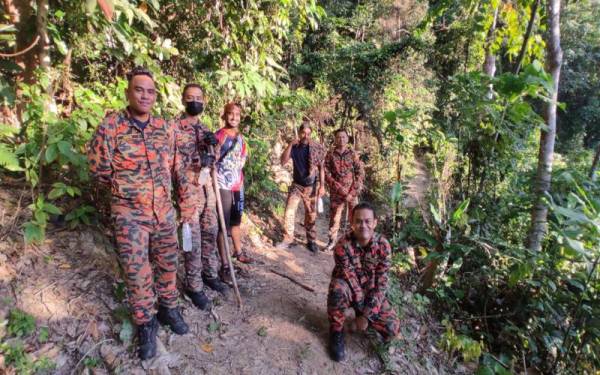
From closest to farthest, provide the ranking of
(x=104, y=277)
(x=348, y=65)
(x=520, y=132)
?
(x=104, y=277) → (x=520, y=132) → (x=348, y=65)

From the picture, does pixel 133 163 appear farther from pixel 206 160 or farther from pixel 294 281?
pixel 294 281

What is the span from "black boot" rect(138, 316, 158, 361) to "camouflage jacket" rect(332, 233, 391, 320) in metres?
1.63

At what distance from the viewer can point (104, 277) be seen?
10.0 feet

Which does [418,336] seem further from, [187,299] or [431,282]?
[187,299]

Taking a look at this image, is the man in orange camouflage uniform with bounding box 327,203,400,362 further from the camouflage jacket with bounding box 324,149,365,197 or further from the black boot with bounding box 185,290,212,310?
the camouflage jacket with bounding box 324,149,365,197

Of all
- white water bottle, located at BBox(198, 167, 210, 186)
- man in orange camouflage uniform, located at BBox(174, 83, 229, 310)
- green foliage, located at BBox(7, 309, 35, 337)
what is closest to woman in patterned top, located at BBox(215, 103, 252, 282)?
man in orange camouflage uniform, located at BBox(174, 83, 229, 310)

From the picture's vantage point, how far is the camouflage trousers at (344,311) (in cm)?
309

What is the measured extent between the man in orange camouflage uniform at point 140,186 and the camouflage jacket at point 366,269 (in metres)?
1.51

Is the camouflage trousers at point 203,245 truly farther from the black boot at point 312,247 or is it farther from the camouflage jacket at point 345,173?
the camouflage jacket at point 345,173

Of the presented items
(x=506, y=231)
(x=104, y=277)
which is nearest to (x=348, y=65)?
(x=506, y=231)

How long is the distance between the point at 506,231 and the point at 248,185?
14.0 ft

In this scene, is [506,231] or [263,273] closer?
[263,273]

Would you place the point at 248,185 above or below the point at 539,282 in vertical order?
above

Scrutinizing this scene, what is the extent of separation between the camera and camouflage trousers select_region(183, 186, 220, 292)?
10.3 ft
